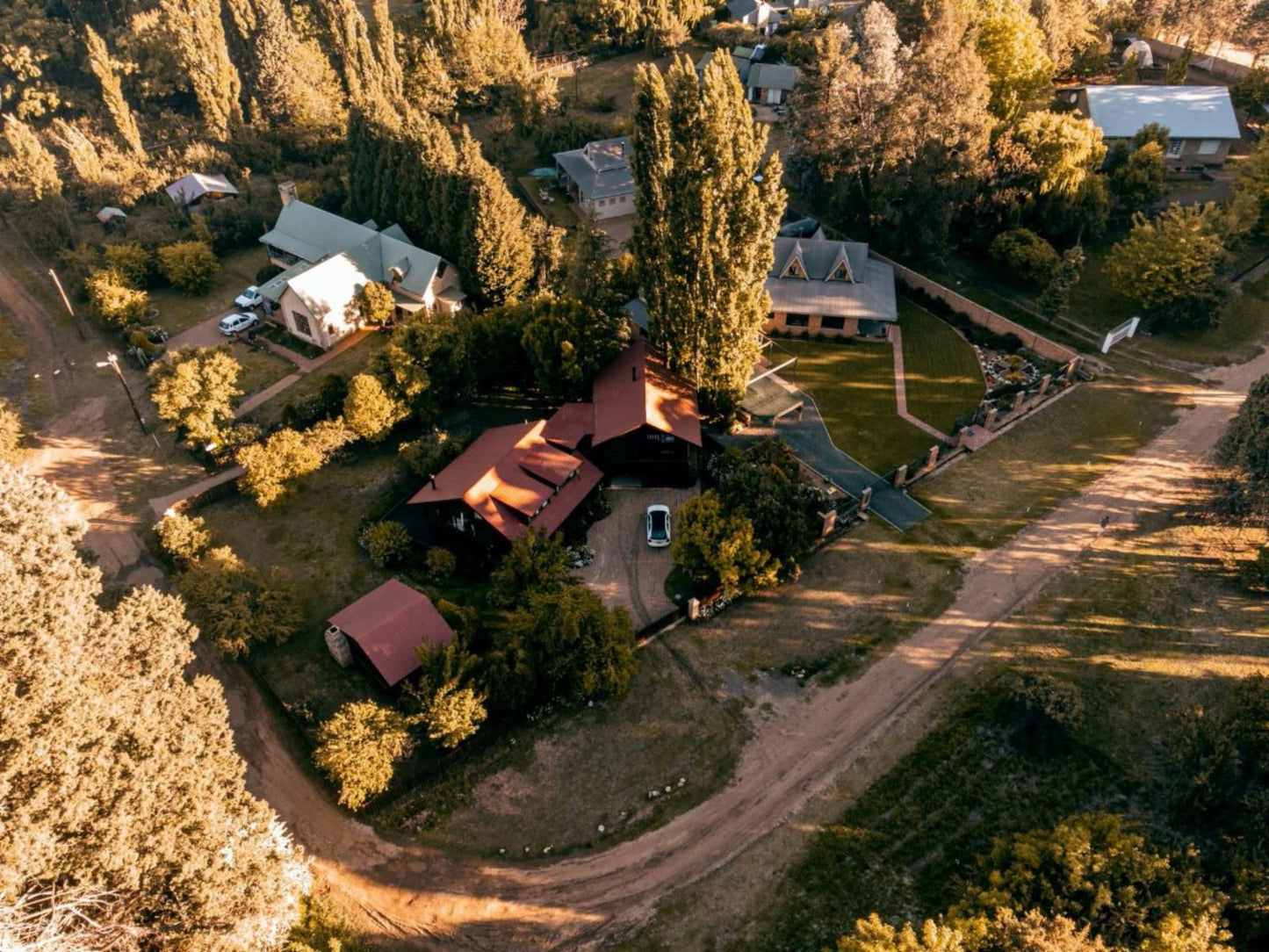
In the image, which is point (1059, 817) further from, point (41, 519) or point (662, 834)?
point (41, 519)

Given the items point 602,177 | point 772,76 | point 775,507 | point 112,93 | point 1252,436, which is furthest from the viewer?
point 772,76

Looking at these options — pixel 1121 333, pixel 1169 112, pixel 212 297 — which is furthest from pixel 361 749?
pixel 1169 112

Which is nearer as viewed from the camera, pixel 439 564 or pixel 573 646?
pixel 573 646

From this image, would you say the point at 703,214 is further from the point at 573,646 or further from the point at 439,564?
the point at 573,646

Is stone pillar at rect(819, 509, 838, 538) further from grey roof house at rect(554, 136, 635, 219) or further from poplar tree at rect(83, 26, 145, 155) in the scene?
poplar tree at rect(83, 26, 145, 155)

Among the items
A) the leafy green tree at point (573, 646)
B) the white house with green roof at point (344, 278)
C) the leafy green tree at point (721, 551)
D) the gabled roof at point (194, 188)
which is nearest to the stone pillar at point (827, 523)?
the leafy green tree at point (721, 551)

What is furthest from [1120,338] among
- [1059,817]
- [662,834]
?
[662,834]
